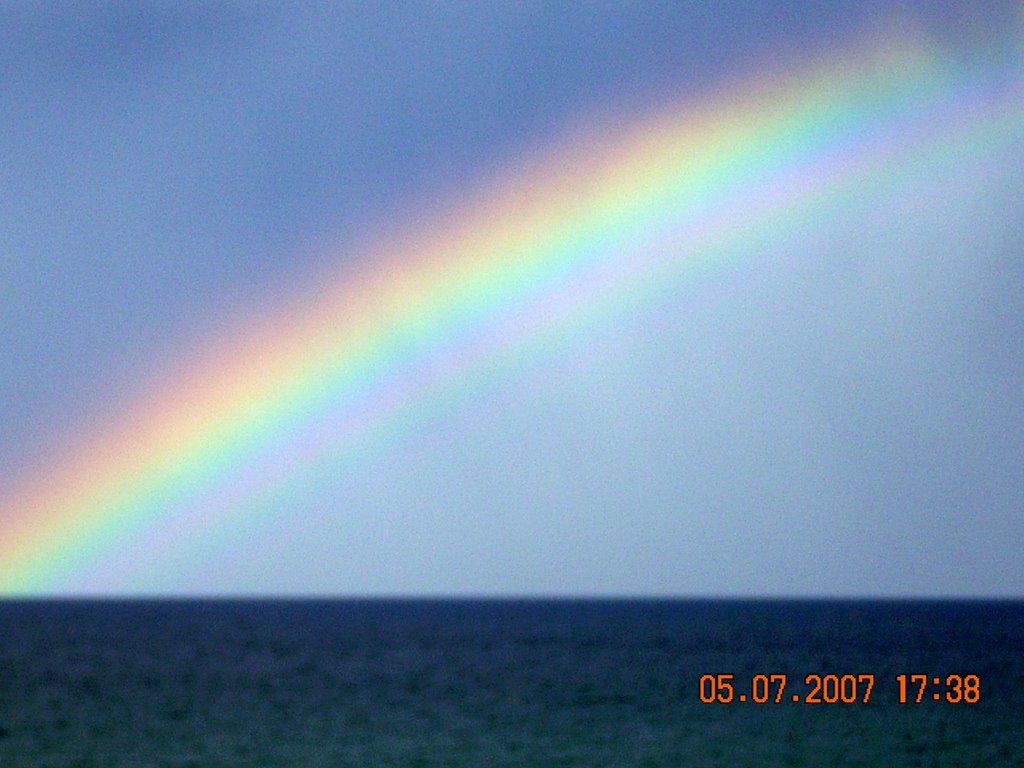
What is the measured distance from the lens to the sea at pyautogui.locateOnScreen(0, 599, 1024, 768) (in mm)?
29781

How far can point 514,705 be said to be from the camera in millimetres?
41062

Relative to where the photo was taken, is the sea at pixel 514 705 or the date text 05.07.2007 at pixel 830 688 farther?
the date text 05.07.2007 at pixel 830 688

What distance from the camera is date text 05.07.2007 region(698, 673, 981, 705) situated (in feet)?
138

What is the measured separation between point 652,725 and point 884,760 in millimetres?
8127

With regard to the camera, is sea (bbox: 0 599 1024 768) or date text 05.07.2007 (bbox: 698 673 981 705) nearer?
sea (bbox: 0 599 1024 768)

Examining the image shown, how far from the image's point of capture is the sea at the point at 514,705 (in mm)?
29781

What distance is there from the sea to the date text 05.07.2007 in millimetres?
185

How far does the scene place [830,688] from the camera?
1895 inches

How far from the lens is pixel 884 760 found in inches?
1119

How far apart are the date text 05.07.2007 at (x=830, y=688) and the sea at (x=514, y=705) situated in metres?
0.19

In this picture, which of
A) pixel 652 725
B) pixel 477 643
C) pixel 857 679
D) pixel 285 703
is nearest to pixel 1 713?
pixel 285 703

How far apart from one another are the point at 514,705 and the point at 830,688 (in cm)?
1340

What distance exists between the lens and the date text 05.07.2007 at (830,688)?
4200 centimetres

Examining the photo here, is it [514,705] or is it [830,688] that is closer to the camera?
[514,705]
